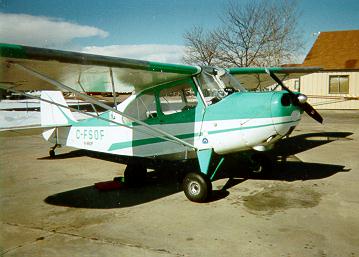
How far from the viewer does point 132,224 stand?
184 inches

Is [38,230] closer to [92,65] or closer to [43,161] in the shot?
[92,65]

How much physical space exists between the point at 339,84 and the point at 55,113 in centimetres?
2376

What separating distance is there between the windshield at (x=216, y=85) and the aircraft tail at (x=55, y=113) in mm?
3965

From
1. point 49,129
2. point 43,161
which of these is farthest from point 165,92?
point 43,161

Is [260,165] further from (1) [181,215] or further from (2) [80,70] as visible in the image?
(2) [80,70]

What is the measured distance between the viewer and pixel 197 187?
5570 millimetres

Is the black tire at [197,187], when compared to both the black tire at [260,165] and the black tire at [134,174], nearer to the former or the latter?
the black tire at [134,174]

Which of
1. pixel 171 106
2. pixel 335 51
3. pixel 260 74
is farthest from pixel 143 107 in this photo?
pixel 335 51

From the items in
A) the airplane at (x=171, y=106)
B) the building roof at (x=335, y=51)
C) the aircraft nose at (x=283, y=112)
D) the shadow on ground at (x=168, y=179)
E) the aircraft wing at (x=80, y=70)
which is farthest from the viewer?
the building roof at (x=335, y=51)

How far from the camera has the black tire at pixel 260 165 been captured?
7051 millimetres

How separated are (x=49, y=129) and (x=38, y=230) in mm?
5002

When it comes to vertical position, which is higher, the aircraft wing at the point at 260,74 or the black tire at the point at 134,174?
the aircraft wing at the point at 260,74

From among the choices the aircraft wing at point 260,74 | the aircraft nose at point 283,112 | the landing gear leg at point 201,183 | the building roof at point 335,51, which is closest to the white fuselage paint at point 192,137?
the aircraft nose at point 283,112

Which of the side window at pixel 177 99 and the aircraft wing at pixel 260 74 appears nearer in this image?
the side window at pixel 177 99
